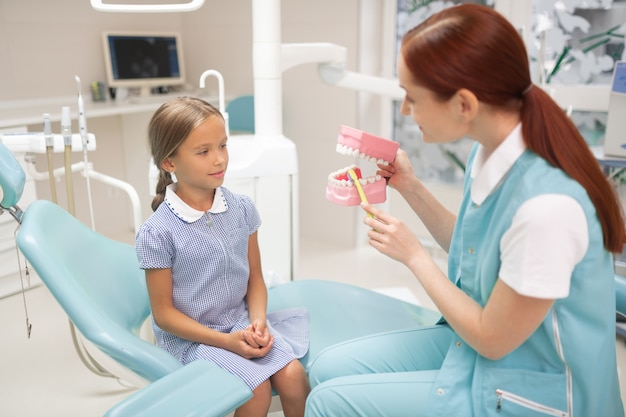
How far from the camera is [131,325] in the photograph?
4.56 feet

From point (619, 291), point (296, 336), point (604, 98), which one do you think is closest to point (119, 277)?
point (296, 336)

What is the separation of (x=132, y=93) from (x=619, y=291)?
9.92ft

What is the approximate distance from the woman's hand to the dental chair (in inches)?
15.0

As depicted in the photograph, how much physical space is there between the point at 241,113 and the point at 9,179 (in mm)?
2172

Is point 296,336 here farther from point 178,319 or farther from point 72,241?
point 72,241

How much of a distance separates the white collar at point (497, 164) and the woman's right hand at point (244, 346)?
24.2 inches

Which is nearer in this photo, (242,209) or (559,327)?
(559,327)

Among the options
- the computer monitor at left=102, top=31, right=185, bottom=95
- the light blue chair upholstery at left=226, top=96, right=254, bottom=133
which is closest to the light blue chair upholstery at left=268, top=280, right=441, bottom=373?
the light blue chair upholstery at left=226, top=96, right=254, bottom=133

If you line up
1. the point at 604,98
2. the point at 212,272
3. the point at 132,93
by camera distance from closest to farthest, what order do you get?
the point at 212,272, the point at 604,98, the point at 132,93

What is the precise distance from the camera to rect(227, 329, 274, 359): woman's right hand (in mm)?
1307

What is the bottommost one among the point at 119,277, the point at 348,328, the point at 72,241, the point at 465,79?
the point at 348,328

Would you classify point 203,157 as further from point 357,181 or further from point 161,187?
point 357,181

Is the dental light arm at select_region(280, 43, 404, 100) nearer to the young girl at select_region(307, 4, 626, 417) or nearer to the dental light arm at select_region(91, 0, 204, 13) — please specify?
the dental light arm at select_region(91, 0, 204, 13)

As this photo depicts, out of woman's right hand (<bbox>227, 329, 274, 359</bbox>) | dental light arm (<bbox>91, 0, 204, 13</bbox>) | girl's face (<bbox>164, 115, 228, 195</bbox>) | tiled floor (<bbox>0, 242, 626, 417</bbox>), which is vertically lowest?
tiled floor (<bbox>0, 242, 626, 417</bbox>)
